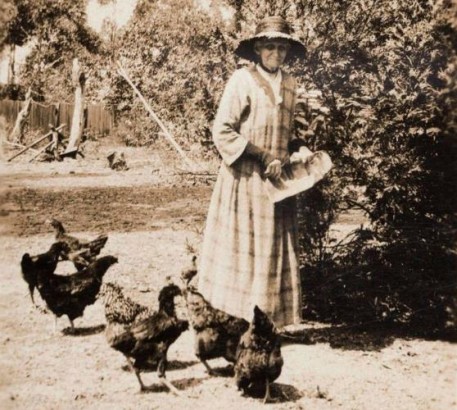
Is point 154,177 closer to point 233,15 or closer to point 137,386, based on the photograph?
point 233,15

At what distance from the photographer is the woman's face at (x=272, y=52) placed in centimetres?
480

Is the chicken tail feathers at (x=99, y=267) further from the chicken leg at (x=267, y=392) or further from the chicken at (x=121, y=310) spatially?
the chicken leg at (x=267, y=392)

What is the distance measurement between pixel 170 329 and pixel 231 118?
68.3 inches

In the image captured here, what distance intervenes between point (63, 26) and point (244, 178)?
359cm

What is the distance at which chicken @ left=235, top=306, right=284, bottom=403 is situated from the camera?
13.6ft

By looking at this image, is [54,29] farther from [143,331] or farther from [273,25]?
[143,331]

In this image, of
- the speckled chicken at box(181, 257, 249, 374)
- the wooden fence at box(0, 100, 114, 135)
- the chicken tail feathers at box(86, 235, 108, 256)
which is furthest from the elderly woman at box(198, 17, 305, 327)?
the wooden fence at box(0, 100, 114, 135)

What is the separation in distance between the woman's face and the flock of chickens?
1.81 m

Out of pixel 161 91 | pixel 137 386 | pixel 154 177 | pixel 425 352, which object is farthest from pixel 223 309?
pixel 154 177

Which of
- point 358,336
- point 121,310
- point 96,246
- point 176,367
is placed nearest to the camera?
point 121,310

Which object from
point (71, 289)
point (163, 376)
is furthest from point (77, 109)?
point (163, 376)

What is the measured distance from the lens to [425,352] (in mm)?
5426

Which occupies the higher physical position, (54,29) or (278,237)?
(54,29)

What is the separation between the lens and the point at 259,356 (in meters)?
4.14
